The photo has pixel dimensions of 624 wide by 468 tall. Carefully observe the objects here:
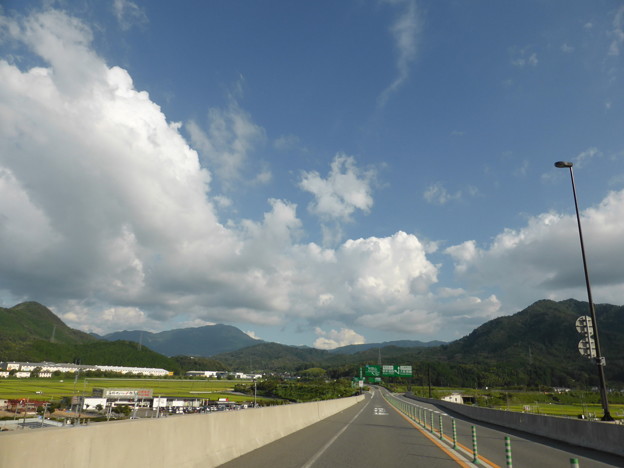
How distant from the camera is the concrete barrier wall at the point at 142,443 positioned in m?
4.44

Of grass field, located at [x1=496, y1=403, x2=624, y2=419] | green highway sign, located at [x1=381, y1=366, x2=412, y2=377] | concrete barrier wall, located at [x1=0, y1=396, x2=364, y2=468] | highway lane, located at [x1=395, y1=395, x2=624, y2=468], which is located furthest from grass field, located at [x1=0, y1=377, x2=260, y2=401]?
highway lane, located at [x1=395, y1=395, x2=624, y2=468]

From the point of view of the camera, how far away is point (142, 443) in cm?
651

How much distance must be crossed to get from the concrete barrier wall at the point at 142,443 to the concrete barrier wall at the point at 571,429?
10280 millimetres

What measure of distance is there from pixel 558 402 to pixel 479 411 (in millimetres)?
109241

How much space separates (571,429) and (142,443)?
15.8 m

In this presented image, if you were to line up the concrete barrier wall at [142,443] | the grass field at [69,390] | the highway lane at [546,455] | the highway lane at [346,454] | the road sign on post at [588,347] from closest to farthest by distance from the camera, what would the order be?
the concrete barrier wall at [142,443], the highway lane at [346,454], the highway lane at [546,455], the road sign on post at [588,347], the grass field at [69,390]

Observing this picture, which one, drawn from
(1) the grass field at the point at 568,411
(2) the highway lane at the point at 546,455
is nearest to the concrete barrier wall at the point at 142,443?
(2) the highway lane at the point at 546,455

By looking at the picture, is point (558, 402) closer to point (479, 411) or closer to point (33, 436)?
point (479, 411)

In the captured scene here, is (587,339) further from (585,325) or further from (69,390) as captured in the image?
(69,390)

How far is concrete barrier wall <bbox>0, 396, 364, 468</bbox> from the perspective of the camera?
444cm

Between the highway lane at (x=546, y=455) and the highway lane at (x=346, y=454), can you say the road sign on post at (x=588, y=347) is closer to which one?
Answer: the highway lane at (x=546, y=455)

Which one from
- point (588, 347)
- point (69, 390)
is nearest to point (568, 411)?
point (588, 347)

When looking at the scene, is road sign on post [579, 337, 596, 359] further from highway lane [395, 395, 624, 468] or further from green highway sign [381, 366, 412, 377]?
green highway sign [381, 366, 412, 377]

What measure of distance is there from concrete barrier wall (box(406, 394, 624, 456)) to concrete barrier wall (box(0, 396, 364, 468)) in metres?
10.3
